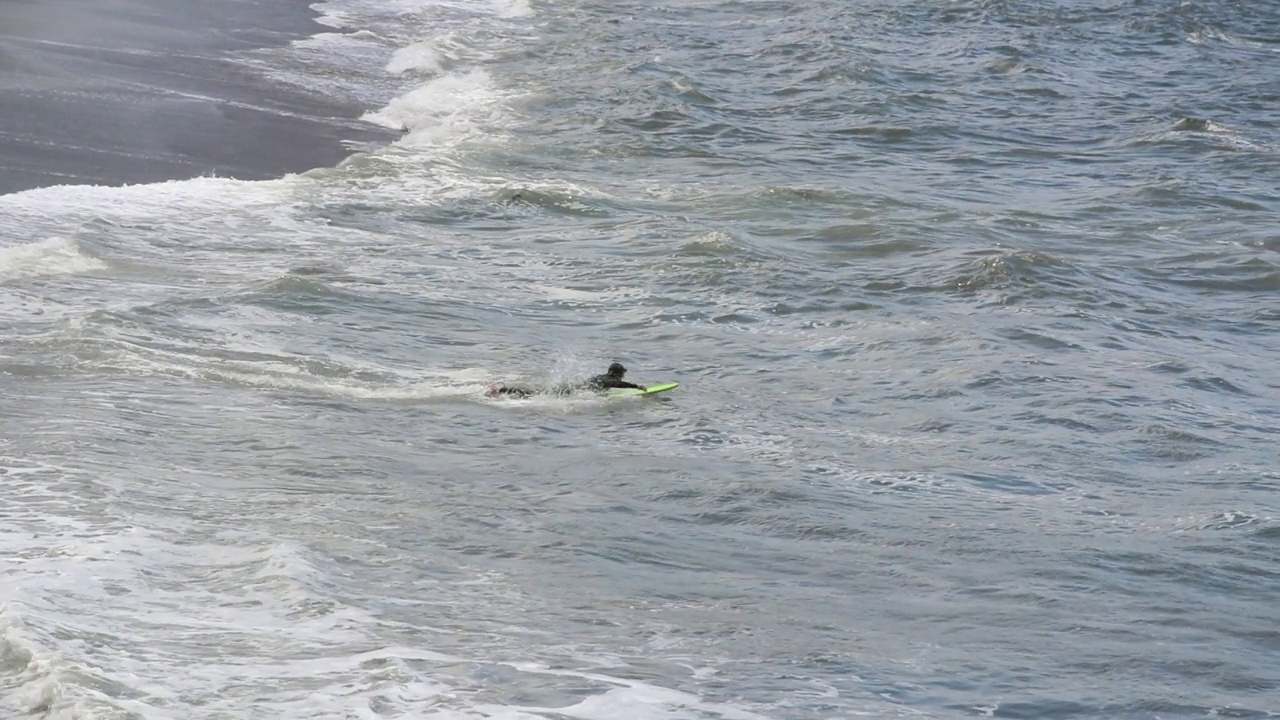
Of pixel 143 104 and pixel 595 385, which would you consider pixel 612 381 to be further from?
pixel 143 104

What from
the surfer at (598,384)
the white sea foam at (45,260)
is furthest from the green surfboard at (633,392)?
the white sea foam at (45,260)

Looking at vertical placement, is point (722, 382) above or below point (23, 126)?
below

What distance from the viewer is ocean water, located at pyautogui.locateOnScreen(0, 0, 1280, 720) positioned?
870 centimetres

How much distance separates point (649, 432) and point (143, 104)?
12.2 m

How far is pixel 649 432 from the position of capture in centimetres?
1287

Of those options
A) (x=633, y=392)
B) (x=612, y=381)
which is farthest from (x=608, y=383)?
(x=633, y=392)

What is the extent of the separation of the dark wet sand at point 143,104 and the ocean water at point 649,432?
0.72m

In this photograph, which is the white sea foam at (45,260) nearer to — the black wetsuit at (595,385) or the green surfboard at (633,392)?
the black wetsuit at (595,385)

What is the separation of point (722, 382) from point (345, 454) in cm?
373

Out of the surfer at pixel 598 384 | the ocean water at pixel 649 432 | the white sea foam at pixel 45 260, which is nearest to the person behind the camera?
the ocean water at pixel 649 432

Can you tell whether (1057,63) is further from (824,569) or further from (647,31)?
(824,569)

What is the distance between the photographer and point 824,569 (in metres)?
10.2

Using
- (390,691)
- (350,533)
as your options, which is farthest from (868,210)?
(390,691)

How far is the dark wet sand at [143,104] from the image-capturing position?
65.3 feet
